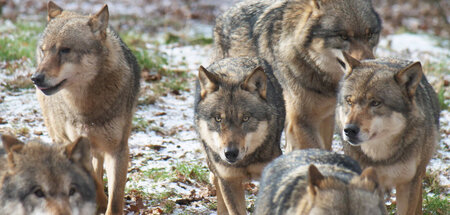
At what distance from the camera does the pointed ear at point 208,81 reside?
562cm

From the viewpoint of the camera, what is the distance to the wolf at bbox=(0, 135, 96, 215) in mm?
4031

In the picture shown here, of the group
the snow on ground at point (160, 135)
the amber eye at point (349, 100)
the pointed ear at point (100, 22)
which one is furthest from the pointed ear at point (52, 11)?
the amber eye at point (349, 100)

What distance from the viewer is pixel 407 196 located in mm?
5328

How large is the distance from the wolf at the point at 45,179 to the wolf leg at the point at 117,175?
1.15m

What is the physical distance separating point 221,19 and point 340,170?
3821mm

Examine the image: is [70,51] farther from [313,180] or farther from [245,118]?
[313,180]

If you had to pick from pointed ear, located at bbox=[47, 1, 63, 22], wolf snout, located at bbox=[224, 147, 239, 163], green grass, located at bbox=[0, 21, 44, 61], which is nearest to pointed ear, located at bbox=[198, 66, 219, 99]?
wolf snout, located at bbox=[224, 147, 239, 163]

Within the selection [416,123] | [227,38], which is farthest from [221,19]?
[416,123]

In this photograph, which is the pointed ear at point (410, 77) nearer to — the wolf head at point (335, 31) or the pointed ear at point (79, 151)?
the wolf head at point (335, 31)

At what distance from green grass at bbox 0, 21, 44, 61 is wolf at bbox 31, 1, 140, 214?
4258mm

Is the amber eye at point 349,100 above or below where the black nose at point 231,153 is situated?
above

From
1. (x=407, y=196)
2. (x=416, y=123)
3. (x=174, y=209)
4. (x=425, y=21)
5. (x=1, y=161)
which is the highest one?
(x=1, y=161)

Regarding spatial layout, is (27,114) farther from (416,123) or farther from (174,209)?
(416,123)

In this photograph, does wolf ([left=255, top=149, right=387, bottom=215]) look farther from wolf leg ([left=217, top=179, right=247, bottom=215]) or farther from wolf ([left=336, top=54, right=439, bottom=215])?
wolf leg ([left=217, top=179, right=247, bottom=215])
